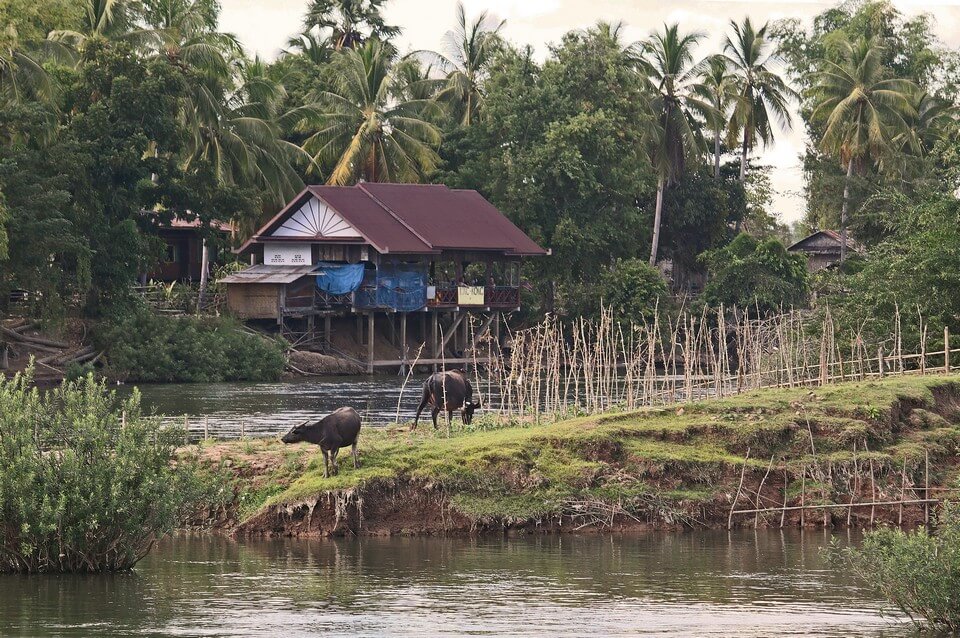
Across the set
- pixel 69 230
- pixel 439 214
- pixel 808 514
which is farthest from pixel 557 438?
pixel 439 214

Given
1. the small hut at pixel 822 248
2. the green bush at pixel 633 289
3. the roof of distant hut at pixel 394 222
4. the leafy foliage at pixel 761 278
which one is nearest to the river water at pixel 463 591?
the roof of distant hut at pixel 394 222

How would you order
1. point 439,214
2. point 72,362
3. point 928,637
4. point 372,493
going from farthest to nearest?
1. point 439,214
2. point 72,362
3. point 372,493
4. point 928,637

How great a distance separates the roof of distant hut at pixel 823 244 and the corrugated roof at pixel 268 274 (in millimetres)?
23876

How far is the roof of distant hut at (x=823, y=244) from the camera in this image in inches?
2549

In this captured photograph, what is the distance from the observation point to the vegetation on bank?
15.9 meters

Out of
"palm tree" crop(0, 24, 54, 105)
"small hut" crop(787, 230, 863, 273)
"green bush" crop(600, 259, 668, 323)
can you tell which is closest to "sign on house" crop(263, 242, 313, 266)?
"green bush" crop(600, 259, 668, 323)

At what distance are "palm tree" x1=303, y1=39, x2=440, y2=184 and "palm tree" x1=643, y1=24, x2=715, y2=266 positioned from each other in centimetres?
879

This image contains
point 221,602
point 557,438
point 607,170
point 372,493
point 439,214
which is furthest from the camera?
point 607,170

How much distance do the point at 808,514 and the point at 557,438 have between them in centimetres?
340

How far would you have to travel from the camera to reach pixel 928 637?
14008mm

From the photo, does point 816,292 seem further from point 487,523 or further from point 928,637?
point 928,637

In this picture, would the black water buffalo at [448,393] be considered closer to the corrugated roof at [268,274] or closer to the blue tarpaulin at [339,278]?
the corrugated roof at [268,274]

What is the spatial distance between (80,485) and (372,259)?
34.4m

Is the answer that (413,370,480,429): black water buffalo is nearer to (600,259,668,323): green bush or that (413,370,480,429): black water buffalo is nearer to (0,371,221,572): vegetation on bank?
(0,371,221,572): vegetation on bank
